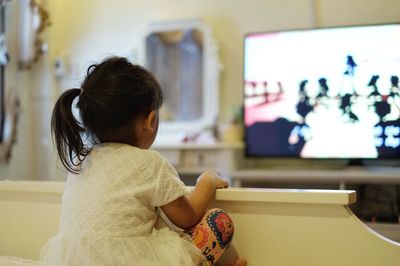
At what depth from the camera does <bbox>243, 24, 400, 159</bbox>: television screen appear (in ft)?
9.18

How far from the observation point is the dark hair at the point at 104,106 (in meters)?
1.22

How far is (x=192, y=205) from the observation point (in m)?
1.25

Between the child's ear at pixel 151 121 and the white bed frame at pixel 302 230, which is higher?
the child's ear at pixel 151 121

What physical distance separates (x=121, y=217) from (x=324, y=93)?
2.02 m

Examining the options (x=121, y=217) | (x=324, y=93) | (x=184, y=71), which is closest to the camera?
(x=121, y=217)

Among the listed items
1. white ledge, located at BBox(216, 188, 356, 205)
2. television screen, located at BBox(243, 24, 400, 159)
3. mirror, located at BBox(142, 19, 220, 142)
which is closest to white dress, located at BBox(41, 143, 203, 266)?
white ledge, located at BBox(216, 188, 356, 205)

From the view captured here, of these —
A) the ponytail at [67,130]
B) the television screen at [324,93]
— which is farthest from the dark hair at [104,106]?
the television screen at [324,93]

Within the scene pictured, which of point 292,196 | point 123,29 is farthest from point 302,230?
point 123,29

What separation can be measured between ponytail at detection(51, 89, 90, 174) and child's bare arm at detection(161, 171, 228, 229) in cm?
27

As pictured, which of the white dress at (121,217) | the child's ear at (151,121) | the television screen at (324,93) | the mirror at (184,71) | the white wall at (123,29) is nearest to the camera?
the white dress at (121,217)

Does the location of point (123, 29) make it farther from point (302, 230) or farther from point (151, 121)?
point (302, 230)

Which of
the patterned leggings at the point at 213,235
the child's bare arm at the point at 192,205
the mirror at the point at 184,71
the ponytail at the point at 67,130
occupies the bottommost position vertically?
the patterned leggings at the point at 213,235

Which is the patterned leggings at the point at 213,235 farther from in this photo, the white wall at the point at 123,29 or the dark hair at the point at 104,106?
the white wall at the point at 123,29

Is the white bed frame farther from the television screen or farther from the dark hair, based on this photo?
the television screen
